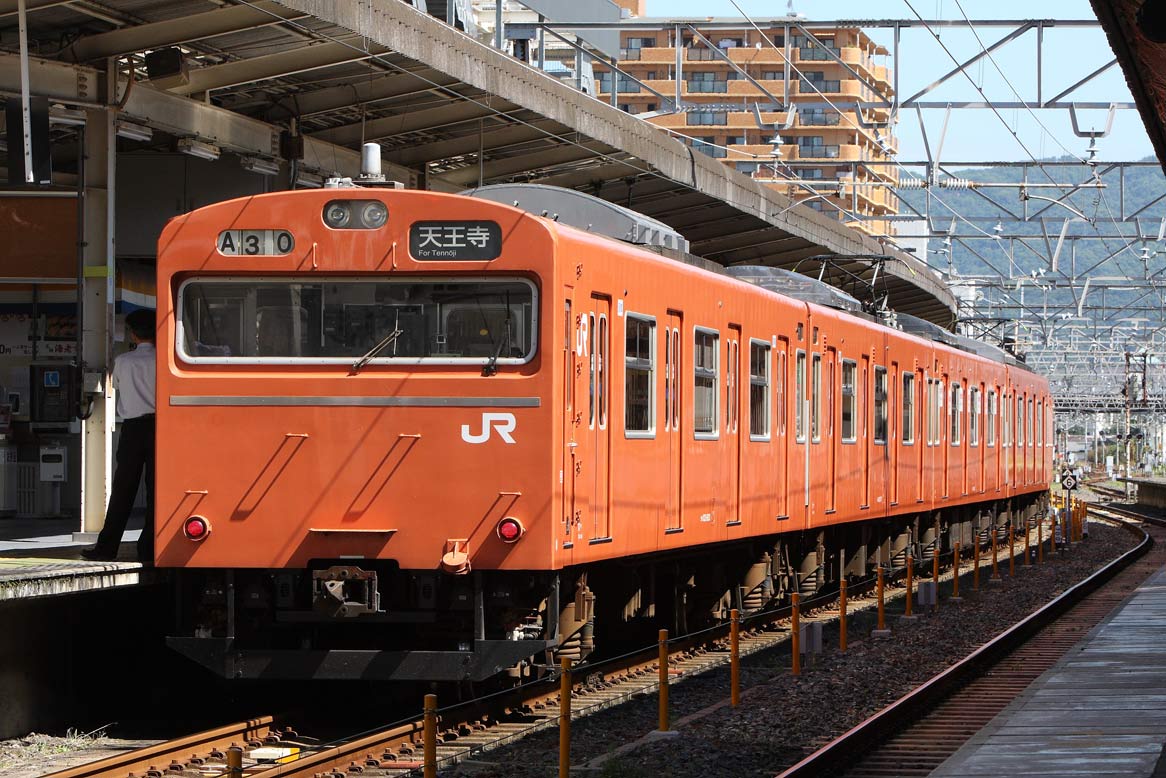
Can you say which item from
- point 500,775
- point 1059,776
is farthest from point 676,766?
point 1059,776

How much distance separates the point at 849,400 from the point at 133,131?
8.36 metres

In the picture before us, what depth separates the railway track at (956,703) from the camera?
9.95m

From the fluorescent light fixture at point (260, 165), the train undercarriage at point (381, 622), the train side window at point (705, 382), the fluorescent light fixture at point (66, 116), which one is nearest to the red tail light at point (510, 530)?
the train undercarriage at point (381, 622)

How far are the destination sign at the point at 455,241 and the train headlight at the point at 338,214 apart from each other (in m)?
→ 0.37

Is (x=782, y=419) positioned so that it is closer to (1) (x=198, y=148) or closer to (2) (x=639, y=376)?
(2) (x=639, y=376)

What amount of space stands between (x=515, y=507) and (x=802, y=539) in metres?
7.83

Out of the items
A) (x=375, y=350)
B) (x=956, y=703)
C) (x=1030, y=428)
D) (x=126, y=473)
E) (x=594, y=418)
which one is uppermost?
(x=375, y=350)

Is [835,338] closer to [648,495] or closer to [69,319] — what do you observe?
[648,495]

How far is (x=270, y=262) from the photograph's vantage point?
1023cm

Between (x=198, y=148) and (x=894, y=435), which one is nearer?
(x=198, y=148)

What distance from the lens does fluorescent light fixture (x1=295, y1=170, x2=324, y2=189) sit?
48.8ft

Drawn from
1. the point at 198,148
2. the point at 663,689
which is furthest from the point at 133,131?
the point at 663,689

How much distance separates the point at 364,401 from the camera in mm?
10102

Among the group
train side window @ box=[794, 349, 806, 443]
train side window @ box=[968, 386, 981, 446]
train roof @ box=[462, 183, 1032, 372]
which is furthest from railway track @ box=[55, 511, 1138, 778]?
train side window @ box=[968, 386, 981, 446]
